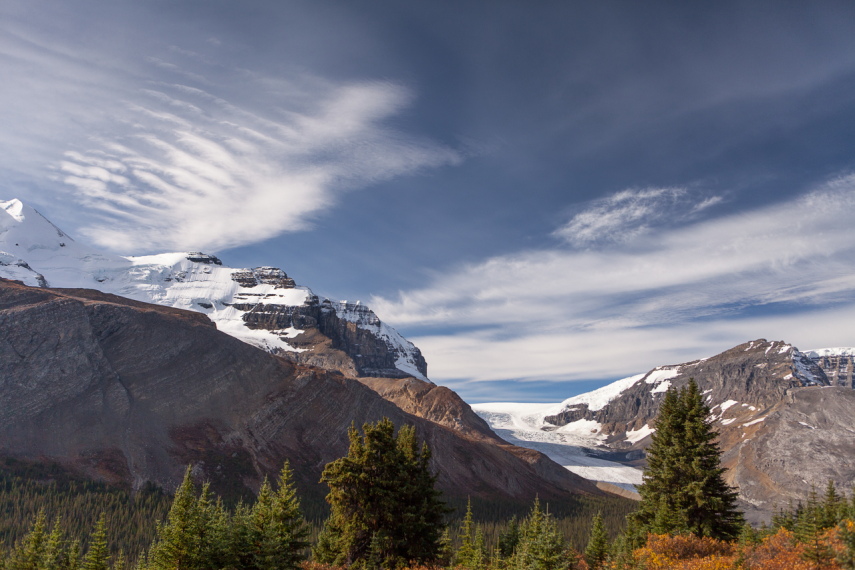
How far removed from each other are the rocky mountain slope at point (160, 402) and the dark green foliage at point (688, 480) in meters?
80.2

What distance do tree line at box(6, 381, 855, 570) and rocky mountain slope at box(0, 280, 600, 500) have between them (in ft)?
229

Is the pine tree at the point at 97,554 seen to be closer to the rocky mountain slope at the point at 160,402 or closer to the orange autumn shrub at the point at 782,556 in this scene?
the orange autumn shrub at the point at 782,556

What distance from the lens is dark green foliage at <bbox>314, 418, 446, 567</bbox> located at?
24.8 meters

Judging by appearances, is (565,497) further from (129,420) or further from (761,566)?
(761,566)

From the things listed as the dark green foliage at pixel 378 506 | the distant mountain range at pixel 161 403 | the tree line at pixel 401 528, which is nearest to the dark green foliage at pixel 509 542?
the tree line at pixel 401 528

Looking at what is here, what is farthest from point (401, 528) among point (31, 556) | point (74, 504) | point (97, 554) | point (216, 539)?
point (74, 504)

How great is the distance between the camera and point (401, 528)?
25797mm

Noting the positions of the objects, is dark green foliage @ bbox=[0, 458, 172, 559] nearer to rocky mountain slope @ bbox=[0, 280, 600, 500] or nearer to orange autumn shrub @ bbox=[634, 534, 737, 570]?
rocky mountain slope @ bbox=[0, 280, 600, 500]

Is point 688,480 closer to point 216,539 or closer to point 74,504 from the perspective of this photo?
point 216,539

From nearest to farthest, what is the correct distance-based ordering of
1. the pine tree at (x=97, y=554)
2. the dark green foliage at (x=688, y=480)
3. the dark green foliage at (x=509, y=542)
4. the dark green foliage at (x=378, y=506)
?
the pine tree at (x=97, y=554) < the dark green foliage at (x=378, y=506) < the dark green foliage at (x=688, y=480) < the dark green foliage at (x=509, y=542)

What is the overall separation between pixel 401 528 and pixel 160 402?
8998 cm

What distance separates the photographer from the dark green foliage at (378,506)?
976 inches

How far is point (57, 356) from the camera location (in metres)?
99.5

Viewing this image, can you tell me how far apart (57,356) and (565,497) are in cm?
12326
